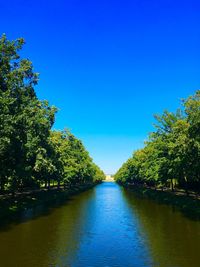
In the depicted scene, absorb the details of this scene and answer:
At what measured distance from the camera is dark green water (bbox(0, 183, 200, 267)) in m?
20.0

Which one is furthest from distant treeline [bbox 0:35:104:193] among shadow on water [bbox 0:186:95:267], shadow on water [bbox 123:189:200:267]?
shadow on water [bbox 123:189:200:267]

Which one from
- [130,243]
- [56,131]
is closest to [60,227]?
[130,243]

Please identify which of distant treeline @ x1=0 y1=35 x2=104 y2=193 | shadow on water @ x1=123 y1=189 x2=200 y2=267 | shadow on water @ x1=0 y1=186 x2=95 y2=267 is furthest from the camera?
distant treeline @ x1=0 y1=35 x2=104 y2=193

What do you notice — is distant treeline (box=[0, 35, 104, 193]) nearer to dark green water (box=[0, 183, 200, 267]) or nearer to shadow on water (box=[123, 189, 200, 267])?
dark green water (box=[0, 183, 200, 267])

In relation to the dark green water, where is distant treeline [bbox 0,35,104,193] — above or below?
above

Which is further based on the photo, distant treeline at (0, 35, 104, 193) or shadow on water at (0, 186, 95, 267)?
distant treeline at (0, 35, 104, 193)

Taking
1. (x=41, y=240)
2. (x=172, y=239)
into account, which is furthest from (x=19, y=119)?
(x=172, y=239)

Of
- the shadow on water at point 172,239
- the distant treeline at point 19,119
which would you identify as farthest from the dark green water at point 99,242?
the distant treeline at point 19,119

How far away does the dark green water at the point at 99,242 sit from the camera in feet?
65.6

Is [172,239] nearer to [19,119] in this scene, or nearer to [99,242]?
[99,242]

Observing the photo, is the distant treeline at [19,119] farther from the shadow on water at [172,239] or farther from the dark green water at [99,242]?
the shadow on water at [172,239]

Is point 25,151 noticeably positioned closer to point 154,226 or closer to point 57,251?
point 154,226

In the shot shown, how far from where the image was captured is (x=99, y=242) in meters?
25.8

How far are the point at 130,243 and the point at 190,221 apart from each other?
12897 mm
